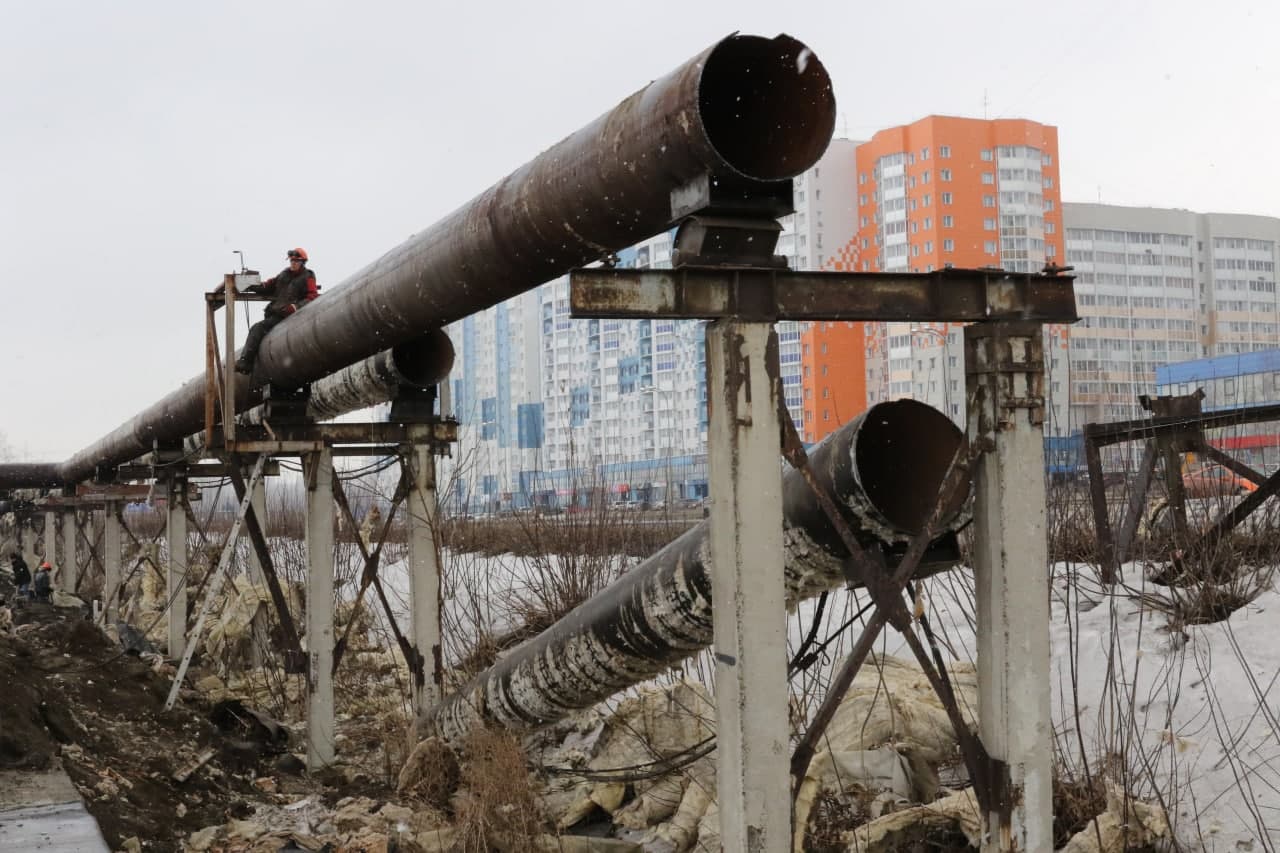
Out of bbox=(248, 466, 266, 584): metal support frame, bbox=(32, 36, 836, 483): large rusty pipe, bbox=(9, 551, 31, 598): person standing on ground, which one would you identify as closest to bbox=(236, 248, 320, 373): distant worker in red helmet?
bbox=(32, 36, 836, 483): large rusty pipe

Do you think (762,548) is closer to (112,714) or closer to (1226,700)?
(1226,700)

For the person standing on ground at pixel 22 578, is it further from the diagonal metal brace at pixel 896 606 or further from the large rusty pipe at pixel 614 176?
the diagonal metal brace at pixel 896 606

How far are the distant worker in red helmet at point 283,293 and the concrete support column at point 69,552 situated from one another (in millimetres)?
17720

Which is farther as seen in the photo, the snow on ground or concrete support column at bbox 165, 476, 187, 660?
concrete support column at bbox 165, 476, 187, 660

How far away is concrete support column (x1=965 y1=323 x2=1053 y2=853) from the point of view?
4.44 meters

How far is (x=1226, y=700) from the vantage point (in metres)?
6.55

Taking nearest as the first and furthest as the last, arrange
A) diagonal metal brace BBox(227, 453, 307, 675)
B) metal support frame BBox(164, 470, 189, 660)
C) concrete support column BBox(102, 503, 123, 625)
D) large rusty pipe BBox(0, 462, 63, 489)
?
diagonal metal brace BBox(227, 453, 307, 675) < metal support frame BBox(164, 470, 189, 660) < concrete support column BBox(102, 503, 123, 625) < large rusty pipe BBox(0, 462, 63, 489)

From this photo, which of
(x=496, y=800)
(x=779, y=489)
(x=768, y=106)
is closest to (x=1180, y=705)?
(x=779, y=489)

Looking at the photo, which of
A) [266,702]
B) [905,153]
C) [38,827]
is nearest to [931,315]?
[38,827]

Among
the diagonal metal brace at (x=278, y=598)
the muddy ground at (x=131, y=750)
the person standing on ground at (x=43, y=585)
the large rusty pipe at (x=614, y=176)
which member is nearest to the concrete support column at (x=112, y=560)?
the person standing on ground at (x=43, y=585)

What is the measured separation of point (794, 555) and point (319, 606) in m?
5.36

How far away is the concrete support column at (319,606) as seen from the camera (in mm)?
8969

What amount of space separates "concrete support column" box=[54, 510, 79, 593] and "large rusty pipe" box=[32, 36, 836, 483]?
20914 mm

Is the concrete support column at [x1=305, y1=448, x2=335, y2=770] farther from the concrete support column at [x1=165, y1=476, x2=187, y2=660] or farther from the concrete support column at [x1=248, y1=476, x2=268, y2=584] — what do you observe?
the concrete support column at [x1=165, y1=476, x2=187, y2=660]
